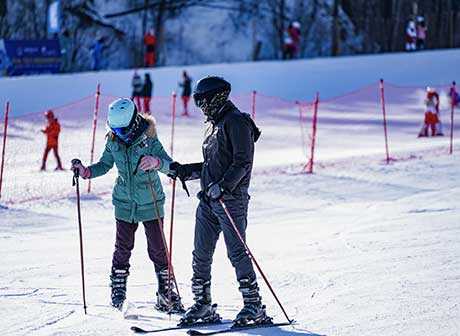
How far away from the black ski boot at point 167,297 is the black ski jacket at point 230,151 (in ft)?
3.35

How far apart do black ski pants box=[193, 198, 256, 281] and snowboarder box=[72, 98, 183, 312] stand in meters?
0.46

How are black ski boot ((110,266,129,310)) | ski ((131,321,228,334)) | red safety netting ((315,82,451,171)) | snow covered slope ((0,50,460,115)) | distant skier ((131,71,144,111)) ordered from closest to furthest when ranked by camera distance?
ski ((131,321,228,334)) < black ski boot ((110,266,129,310)) < red safety netting ((315,82,451,171)) < distant skier ((131,71,144,111)) < snow covered slope ((0,50,460,115))

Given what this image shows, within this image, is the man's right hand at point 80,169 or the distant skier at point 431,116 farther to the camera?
the distant skier at point 431,116

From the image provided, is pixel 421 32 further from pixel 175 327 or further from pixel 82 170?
pixel 175 327

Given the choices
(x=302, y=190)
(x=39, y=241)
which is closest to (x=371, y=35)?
(x=302, y=190)

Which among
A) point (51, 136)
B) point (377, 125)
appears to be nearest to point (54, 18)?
point (377, 125)

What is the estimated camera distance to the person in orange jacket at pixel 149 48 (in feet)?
107

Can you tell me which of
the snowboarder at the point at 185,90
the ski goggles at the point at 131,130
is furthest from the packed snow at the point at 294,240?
the snowboarder at the point at 185,90

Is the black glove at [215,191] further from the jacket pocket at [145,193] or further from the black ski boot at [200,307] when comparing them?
the jacket pocket at [145,193]

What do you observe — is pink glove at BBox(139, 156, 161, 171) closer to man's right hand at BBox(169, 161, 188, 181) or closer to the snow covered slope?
man's right hand at BBox(169, 161, 188, 181)

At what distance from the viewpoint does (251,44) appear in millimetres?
37469

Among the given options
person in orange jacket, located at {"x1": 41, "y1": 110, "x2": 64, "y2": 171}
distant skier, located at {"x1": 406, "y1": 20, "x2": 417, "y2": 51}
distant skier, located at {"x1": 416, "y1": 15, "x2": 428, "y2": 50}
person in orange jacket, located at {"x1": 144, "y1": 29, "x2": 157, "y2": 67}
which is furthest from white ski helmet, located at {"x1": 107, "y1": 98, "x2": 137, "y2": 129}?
distant skier, located at {"x1": 416, "y1": 15, "x2": 428, "y2": 50}

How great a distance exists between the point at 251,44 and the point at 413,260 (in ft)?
95.6

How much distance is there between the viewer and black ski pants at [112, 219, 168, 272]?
7.53 m
